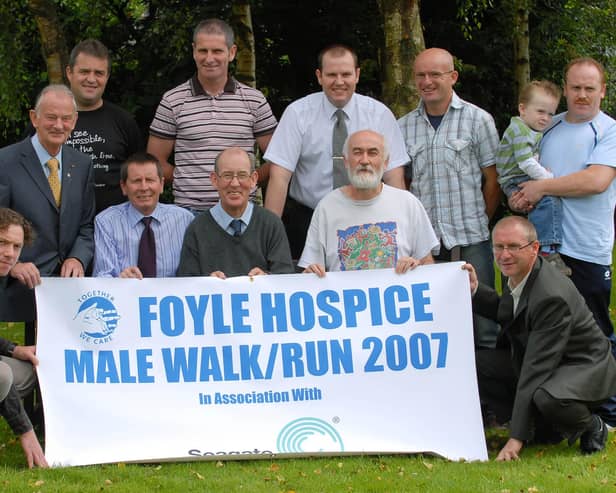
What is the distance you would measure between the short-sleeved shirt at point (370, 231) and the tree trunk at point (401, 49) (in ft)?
16.0

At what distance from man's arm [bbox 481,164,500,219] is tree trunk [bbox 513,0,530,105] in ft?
31.9

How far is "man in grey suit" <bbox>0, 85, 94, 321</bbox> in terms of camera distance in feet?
21.9

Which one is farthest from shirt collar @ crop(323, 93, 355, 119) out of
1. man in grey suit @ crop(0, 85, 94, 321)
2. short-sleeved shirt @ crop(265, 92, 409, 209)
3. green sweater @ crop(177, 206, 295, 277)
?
man in grey suit @ crop(0, 85, 94, 321)

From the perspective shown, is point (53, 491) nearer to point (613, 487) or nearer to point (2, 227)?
point (2, 227)

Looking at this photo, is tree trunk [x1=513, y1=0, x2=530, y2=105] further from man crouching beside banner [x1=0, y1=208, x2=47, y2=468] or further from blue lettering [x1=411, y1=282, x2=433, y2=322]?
man crouching beside banner [x1=0, y1=208, x2=47, y2=468]

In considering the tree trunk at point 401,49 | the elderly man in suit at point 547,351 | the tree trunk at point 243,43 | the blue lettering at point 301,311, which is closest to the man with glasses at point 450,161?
the elderly man in suit at point 547,351

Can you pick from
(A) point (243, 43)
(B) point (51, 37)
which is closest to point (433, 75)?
(A) point (243, 43)

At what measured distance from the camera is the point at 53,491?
5516mm

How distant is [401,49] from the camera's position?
1139 cm

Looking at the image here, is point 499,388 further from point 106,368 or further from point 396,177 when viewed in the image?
point 106,368

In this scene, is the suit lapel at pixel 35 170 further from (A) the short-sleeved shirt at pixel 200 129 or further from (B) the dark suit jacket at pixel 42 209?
(A) the short-sleeved shirt at pixel 200 129

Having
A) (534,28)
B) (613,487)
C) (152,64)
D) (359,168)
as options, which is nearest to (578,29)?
(534,28)

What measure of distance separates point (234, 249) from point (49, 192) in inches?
54.0

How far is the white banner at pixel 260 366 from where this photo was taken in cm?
620
